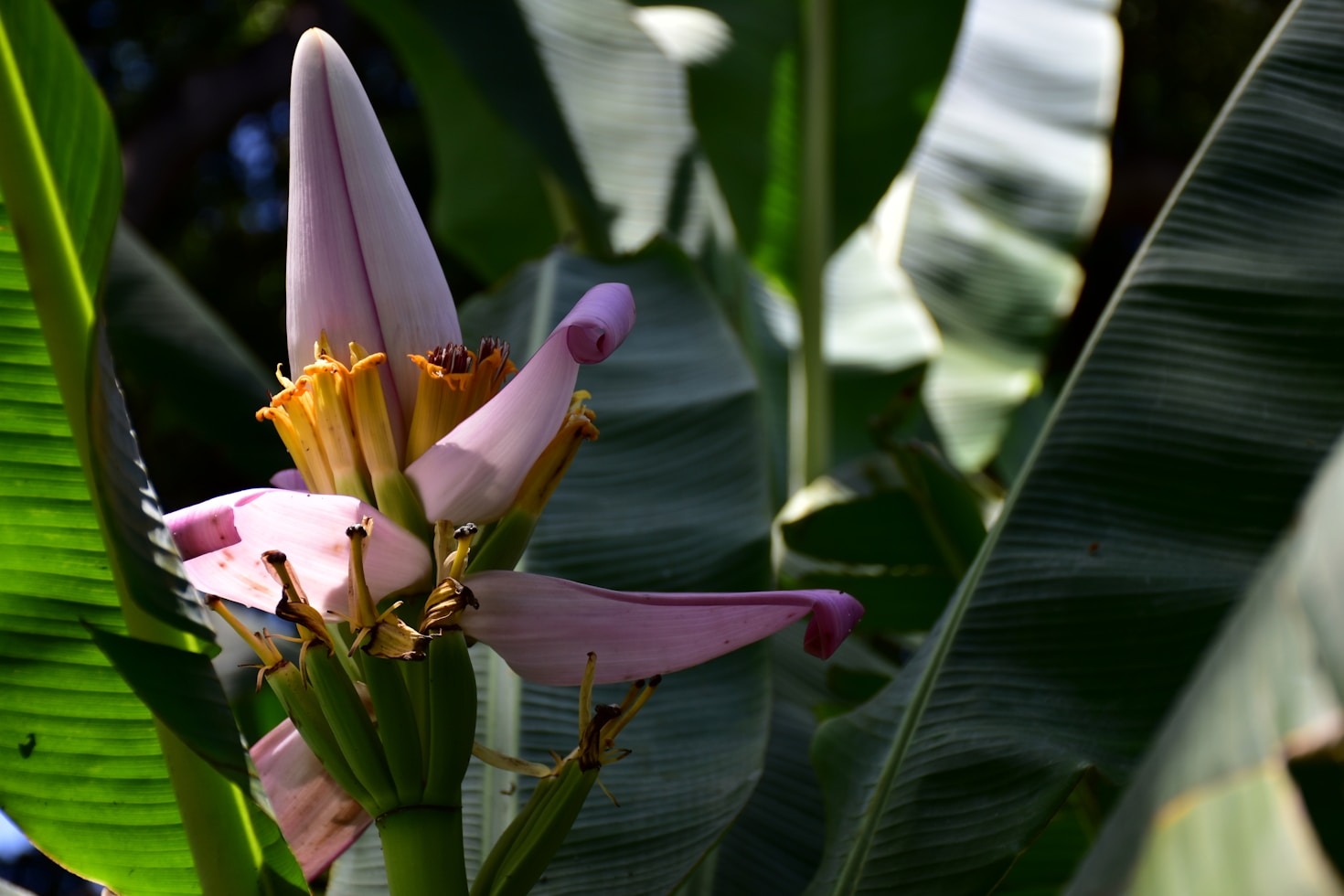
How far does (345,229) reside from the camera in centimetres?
52

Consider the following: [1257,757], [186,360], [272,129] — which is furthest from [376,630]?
[272,129]

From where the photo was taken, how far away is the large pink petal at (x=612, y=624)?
0.49m

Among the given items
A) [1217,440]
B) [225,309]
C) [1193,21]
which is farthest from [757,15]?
[1193,21]

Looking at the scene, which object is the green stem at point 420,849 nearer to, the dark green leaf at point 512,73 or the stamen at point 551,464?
the stamen at point 551,464

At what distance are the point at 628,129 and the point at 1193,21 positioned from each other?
2795 millimetres

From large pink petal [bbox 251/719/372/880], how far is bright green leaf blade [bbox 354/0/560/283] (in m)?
1.17

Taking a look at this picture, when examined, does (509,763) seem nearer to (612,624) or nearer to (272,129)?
(612,624)

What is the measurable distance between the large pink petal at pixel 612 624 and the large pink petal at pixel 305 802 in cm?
15

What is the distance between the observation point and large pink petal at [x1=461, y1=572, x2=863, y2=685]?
49cm

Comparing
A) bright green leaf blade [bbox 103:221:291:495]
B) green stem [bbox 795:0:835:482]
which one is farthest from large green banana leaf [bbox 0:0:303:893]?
green stem [bbox 795:0:835:482]

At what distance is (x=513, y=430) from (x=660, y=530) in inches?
14.4

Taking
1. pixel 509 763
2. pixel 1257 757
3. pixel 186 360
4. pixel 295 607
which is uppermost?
pixel 1257 757

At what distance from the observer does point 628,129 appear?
154cm

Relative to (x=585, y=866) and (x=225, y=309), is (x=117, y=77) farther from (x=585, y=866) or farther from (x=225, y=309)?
(x=585, y=866)
